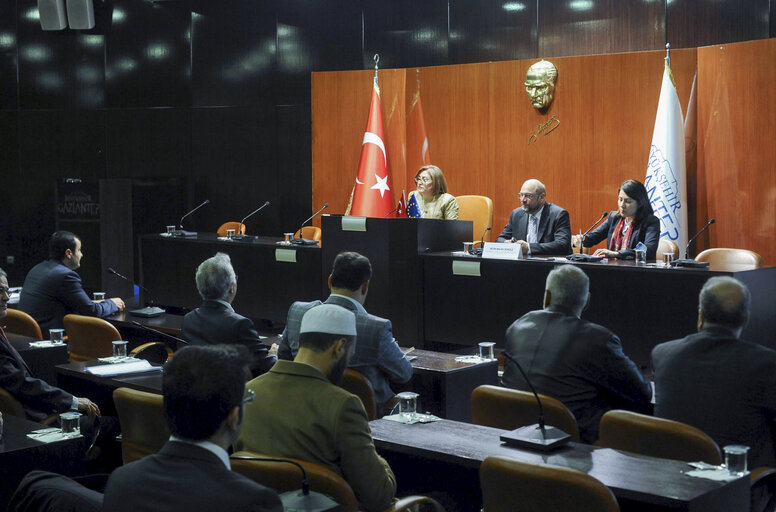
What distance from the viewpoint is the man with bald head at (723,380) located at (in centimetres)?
288

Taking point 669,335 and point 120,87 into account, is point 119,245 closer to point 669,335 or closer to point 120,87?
point 120,87

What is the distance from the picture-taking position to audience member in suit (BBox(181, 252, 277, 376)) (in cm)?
418

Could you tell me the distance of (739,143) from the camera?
693cm

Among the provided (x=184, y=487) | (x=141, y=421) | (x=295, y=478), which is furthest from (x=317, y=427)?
(x=141, y=421)

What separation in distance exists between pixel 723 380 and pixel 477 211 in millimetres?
5008

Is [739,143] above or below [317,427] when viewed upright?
above

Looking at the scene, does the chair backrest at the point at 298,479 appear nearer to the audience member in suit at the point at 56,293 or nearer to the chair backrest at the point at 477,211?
the audience member in suit at the point at 56,293

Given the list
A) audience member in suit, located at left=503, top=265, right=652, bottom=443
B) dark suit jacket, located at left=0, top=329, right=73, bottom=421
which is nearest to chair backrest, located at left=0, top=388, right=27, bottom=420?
dark suit jacket, located at left=0, top=329, right=73, bottom=421

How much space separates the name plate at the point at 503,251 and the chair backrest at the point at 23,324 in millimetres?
2826

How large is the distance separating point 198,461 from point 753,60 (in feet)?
20.7

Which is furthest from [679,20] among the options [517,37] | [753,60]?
[517,37]

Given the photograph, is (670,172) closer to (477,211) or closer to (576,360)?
(477,211)

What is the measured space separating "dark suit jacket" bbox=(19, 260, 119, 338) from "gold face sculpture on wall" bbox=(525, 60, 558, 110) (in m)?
4.24

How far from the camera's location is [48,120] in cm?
1082
